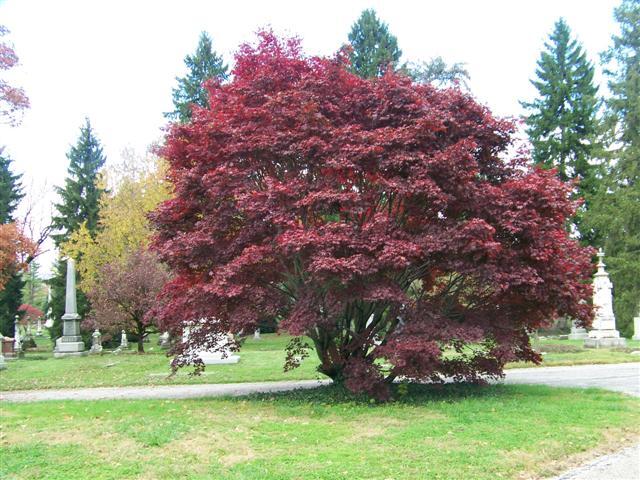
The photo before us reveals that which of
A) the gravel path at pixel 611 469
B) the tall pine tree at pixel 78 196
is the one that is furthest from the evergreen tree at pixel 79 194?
the gravel path at pixel 611 469

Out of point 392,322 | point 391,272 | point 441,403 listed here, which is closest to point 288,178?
point 391,272

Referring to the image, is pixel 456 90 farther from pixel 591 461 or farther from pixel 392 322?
pixel 591 461

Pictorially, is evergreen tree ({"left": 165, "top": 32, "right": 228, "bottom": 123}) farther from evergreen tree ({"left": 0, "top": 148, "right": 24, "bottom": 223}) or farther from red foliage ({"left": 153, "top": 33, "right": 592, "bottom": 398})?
red foliage ({"left": 153, "top": 33, "right": 592, "bottom": 398})

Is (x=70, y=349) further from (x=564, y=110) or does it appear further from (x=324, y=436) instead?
(x=564, y=110)

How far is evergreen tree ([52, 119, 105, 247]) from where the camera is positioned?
1587 inches

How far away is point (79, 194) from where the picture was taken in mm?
41188

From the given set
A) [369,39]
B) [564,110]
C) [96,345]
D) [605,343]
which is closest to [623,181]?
[564,110]

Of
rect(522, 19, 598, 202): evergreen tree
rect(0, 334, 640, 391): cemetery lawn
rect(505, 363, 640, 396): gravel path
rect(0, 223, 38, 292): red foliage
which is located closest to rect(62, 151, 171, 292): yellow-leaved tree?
rect(0, 223, 38, 292): red foliage

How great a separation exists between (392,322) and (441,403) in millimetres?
1541

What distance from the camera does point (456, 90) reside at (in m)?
9.70

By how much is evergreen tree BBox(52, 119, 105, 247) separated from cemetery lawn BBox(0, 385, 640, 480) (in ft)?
108

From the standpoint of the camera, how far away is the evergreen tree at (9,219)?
35947 millimetres

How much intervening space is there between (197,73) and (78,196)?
41.2ft

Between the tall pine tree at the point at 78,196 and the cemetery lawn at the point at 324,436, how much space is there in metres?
31.3
